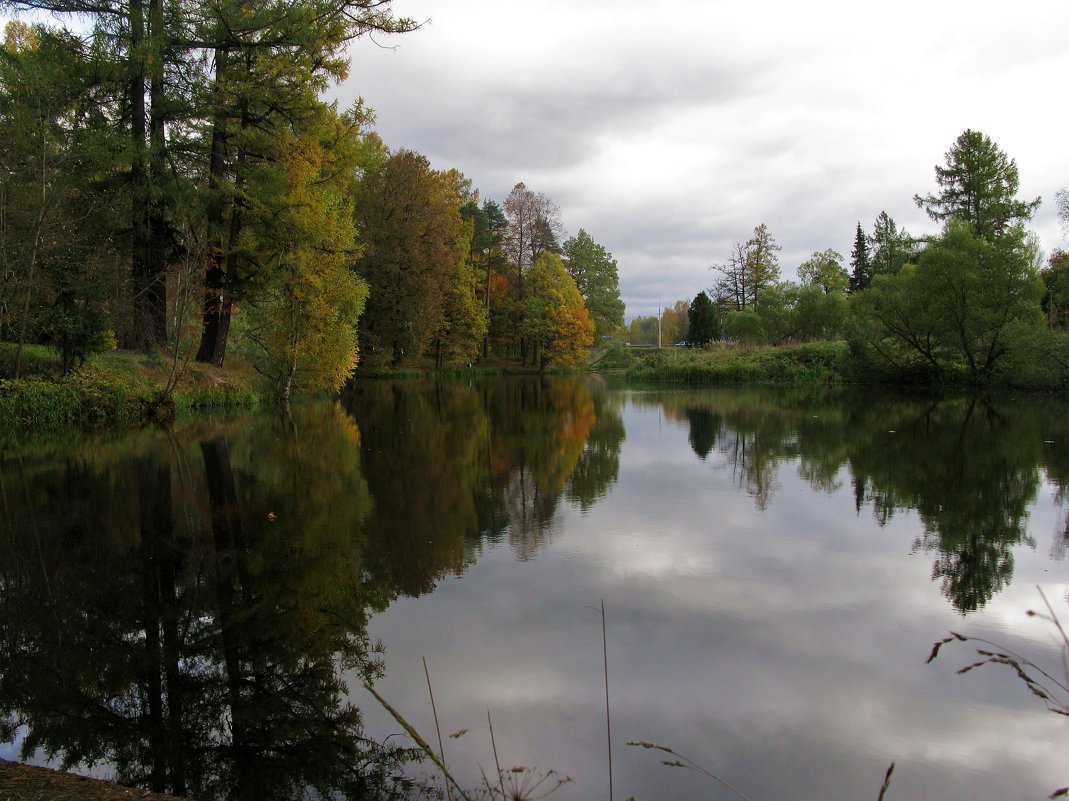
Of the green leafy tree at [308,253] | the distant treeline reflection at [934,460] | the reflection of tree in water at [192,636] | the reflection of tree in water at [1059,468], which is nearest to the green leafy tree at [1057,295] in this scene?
the distant treeline reflection at [934,460]

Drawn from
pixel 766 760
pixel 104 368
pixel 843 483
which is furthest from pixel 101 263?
pixel 766 760

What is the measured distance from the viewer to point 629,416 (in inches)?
822

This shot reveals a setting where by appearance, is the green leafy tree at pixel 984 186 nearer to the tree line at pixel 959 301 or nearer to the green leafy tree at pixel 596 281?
the tree line at pixel 959 301

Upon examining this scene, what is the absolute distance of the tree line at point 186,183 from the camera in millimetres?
16250

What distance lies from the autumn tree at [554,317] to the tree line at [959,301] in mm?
11049

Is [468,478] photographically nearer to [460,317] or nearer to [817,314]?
[460,317]

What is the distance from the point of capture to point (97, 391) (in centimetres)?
1675

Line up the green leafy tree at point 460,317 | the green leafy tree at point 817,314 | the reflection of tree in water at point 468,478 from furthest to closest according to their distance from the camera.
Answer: the green leafy tree at point 460,317 < the green leafy tree at point 817,314 < the reflection of tree in water at point 468,478

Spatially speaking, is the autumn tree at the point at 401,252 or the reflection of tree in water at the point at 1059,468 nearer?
the reflection of tree in water at the point at 1059,468

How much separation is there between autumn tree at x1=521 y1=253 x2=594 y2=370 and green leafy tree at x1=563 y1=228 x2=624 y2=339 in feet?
31.0

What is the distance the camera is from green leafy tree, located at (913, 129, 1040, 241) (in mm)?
44969

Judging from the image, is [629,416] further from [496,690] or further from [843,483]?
[496,690]

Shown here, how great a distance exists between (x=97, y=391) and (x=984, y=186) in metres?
50.5

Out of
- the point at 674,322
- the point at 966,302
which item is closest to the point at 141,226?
the point at 966,302
